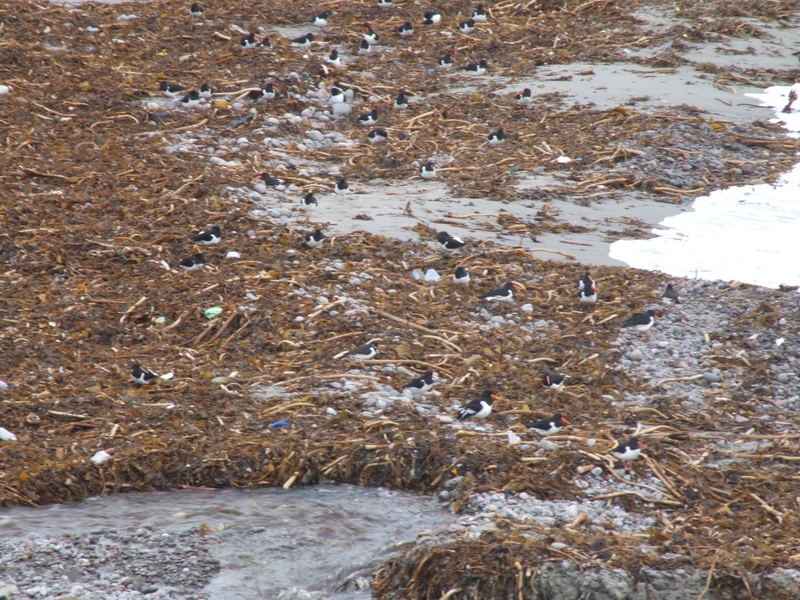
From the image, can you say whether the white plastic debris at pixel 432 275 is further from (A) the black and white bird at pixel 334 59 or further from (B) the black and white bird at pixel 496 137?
(A) the black and white bird at pixel 334 59

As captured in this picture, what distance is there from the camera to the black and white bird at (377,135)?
496 inches

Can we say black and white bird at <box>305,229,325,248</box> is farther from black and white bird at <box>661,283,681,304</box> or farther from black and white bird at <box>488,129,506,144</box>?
black and white bird at <box>488,129,506,144</box>

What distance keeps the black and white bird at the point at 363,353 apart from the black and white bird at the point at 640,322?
8.28ft

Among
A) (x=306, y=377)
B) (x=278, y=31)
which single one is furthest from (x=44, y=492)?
(x=278, y=31)

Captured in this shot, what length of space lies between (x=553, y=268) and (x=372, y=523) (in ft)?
13.9

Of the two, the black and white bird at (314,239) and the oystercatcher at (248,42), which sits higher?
the oystercatcher at (248,42)

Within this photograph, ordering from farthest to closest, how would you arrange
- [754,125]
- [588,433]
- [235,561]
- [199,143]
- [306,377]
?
[754,125] < [199,143] < [306,377] < [588,433] < [235,561]

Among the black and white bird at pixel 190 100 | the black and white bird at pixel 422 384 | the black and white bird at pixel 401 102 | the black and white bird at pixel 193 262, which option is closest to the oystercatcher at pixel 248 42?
the black and white bird at pixel 190 100

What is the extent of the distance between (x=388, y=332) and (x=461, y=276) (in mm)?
1234

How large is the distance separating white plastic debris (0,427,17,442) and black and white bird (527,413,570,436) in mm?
3977

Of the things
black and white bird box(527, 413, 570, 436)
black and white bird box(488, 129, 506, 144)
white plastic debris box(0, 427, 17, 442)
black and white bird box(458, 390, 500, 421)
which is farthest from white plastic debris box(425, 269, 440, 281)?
white plastic debris box(0, 427, 17, 442)

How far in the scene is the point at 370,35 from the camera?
1631 cm

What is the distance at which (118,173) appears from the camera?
35.3 feet

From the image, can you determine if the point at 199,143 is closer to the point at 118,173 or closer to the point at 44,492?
the point at 118,173
